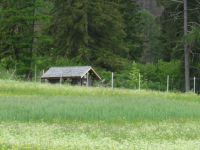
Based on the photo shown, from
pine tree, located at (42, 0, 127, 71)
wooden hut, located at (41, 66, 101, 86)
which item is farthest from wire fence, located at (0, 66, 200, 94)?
pine tree, located at (42, 0, 127, 71)

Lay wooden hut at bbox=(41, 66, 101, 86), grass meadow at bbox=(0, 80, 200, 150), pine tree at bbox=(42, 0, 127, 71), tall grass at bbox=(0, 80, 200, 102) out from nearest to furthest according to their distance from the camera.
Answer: grass meadow at bbox=(0, 80, 200, 150) → tall grass at bbox=(0, 80, 200, 102) → wooden hut at bbox=(41, 66, 101, 86) → pine tree at bbox=(42, 0, 127, 71)

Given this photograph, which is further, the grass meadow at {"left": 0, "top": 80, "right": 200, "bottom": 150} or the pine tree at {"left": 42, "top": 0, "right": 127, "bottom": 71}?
the pine tree at {"left": 42, "top": 0, "right": 127, "bottom": 71}

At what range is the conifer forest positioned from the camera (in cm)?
2930

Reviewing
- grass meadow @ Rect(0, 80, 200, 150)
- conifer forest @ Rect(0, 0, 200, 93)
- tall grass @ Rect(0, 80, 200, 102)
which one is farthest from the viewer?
conifer forest @ Rect(0, 0, 200, 93)

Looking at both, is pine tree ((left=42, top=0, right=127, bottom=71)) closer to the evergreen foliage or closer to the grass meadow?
the evergreen foliage

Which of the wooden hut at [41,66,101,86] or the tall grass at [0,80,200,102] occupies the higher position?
the wooden hut at [41,66,101,86]

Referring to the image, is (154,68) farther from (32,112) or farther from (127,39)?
(32,112)

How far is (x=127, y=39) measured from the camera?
177ft

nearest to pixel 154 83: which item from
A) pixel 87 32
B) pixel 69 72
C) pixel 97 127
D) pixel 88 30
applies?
pixel 69 72

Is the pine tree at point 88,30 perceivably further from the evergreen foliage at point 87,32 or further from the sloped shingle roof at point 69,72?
the sloped shingle roof at point 69,72

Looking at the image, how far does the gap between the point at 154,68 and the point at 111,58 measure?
6.46m

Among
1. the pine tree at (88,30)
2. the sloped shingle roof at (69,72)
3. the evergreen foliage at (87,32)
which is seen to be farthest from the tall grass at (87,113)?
the evergreen foliage at (87,32)

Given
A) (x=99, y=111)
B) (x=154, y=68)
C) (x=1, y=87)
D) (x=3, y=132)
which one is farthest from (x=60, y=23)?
(x=3, y=132)

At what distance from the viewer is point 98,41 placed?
1826 inches
